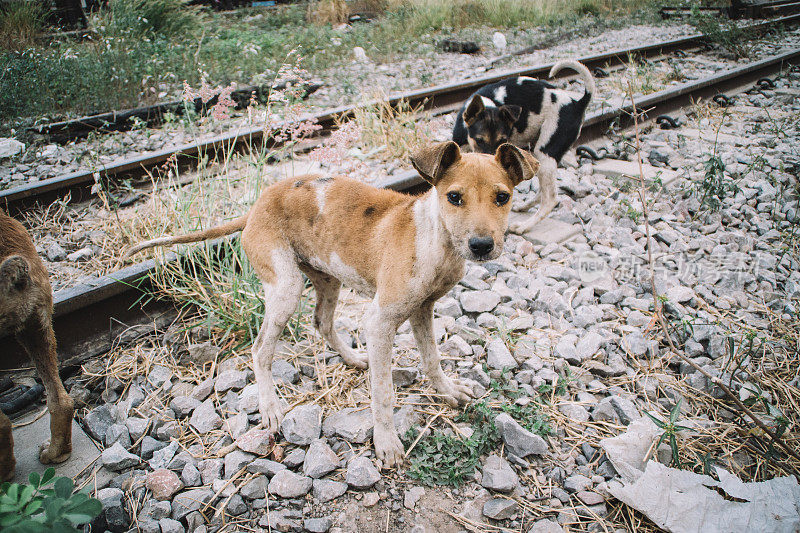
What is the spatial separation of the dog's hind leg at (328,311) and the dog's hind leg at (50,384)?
4.33 feet

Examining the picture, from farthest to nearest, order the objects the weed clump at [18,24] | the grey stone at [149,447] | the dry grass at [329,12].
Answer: the dry grass at [329,12]
the weed clump at [18,24]
the grey stone at [149,447]

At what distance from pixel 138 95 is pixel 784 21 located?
1652cm

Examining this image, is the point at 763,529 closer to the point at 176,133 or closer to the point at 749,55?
the point at 176,133

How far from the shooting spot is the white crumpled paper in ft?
6.60

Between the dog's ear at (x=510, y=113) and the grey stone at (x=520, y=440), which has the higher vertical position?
the dog's ear at (x=510, y=113)

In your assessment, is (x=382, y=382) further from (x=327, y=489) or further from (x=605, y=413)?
(x=605, y=413)

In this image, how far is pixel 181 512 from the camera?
86.9 inches

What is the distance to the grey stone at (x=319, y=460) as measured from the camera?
2.37 metres

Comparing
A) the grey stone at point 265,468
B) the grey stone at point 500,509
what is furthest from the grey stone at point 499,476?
the grey stone at point 265,468

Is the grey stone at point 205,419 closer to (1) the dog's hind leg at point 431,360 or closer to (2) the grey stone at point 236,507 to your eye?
(2) the grey stone at point 236,507

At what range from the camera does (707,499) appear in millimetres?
2086

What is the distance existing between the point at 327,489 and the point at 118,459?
1081mm

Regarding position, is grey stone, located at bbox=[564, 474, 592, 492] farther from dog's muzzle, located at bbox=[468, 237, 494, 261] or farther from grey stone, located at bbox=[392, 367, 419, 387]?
dog's muzzle, located at bbox=[468, 237, 494, 261]

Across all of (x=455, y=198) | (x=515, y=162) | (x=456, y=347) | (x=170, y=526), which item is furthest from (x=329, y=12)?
(x=170, y=526)
